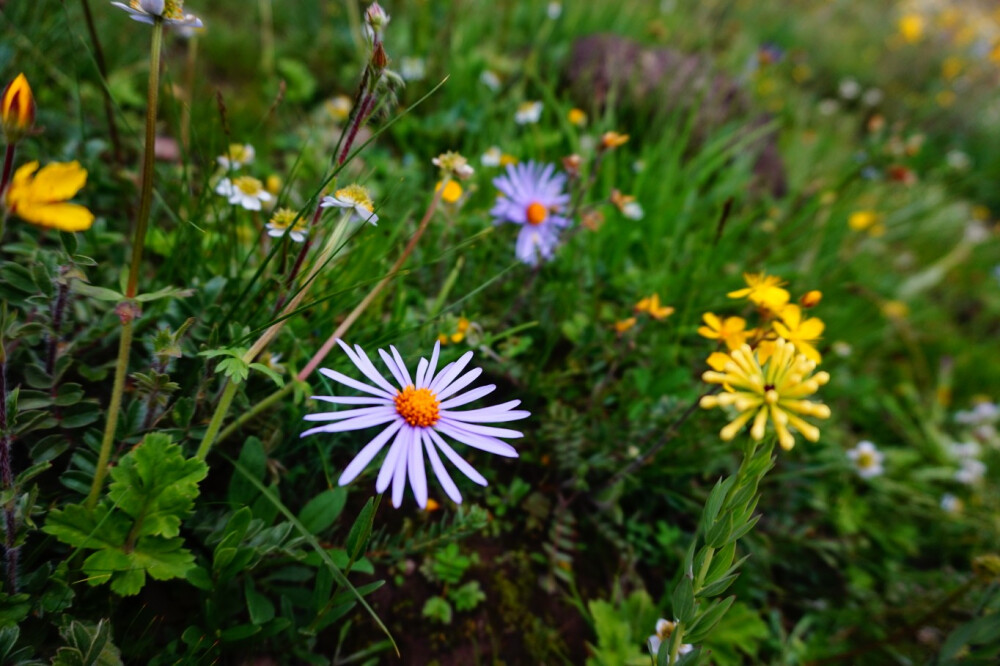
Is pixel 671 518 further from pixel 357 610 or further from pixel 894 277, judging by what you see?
pixel 894 277

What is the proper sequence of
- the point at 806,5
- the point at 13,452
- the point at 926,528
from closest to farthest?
the point at 13,452, the point at 926,528, the point at 806,5

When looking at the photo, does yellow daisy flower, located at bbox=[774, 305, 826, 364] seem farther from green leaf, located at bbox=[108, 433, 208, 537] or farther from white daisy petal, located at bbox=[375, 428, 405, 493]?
green leaf, located at bbox=[108, 433, 208, 537]

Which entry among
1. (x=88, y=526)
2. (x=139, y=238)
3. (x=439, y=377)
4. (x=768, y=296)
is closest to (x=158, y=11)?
(x=139, y=238)

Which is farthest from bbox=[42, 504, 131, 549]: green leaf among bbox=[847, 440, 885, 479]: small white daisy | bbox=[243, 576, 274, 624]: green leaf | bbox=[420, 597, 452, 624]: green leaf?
bbox=[847, 440, 885, 479]: small white daisy

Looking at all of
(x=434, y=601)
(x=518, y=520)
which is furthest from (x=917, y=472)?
(x=434, y=601)

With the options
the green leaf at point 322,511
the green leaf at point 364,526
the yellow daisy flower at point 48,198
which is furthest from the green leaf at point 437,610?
the yellow daisy flower at point 48,198

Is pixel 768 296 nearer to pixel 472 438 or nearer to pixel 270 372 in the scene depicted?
pixel 472 438
